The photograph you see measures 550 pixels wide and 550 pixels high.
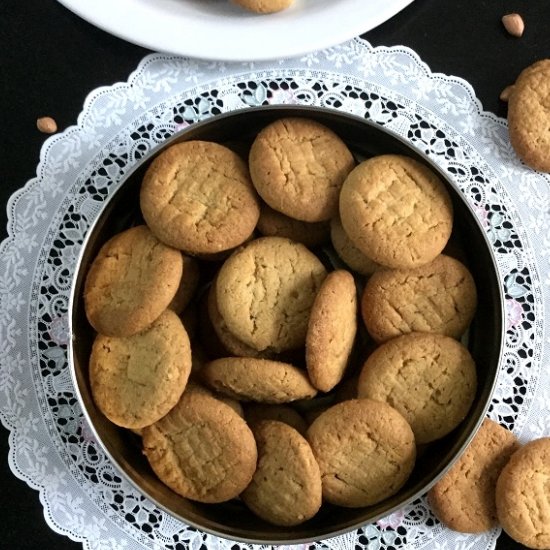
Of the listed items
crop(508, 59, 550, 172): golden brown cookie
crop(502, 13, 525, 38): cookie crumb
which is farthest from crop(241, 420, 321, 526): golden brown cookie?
crop(502, 13, 525, 38): cookie crumb

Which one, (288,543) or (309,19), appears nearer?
(288,543)

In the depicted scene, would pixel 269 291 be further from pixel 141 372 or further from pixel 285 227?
pixel 141 372

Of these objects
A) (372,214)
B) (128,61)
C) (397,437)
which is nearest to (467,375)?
(397,437)

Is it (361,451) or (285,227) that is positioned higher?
(285,227)

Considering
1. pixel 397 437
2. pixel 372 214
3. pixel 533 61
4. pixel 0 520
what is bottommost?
pixel 0 520

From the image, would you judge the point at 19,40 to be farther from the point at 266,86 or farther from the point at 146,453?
the point at 146,453

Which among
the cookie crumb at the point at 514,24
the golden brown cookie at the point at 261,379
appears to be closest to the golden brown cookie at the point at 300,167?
the golden brown cookie at the point at 261,379

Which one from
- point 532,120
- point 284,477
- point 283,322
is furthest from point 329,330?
point 532,120
